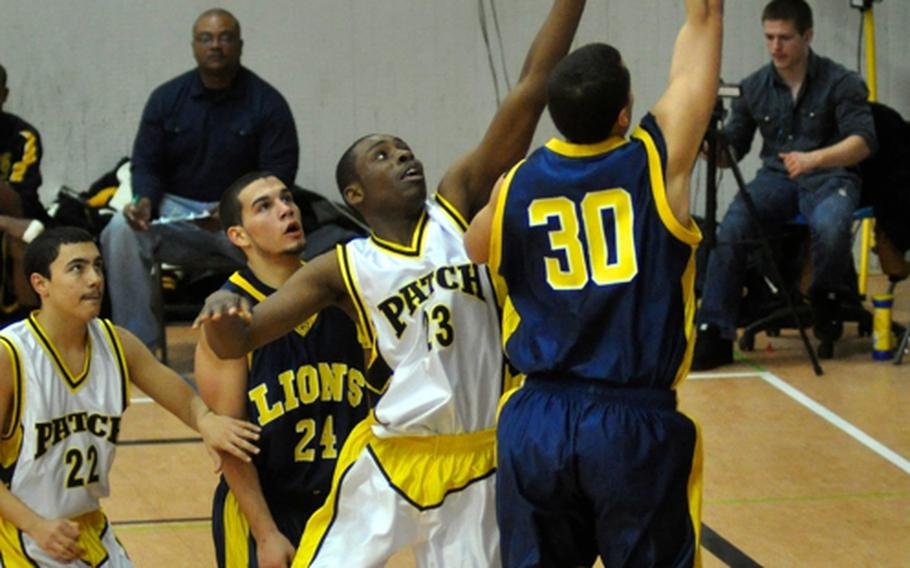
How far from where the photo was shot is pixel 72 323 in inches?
184

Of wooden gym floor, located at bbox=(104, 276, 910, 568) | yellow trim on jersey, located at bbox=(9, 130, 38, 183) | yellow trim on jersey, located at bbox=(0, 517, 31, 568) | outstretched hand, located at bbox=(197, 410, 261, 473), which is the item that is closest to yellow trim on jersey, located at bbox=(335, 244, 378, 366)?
outstretched hand, located at bbox=(197, 410, 261, 473)

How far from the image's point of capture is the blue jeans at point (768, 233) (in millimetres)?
8555

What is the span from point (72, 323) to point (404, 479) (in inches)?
45.5

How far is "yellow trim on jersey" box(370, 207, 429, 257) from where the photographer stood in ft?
13.9

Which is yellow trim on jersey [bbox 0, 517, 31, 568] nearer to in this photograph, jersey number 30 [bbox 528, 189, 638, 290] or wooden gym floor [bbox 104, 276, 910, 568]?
wooden gym floor [bbox 104, 276, 910, 568]

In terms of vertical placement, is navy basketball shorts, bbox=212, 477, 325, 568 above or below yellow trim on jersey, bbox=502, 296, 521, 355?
below

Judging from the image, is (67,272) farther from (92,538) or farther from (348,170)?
(348,170)

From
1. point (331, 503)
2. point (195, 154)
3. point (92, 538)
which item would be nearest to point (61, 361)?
point (92, 538)

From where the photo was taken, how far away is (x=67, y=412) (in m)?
4.53

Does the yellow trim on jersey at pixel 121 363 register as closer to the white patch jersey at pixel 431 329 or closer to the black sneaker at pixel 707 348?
the white patch jersey at pixel 431 329

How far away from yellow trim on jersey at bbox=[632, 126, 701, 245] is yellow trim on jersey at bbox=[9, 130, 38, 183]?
6.18 meters

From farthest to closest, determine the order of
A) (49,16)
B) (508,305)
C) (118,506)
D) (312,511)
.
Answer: (49,16), (118,506), (312,511), (508,305)

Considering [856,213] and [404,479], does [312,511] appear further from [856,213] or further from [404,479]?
[856,213]

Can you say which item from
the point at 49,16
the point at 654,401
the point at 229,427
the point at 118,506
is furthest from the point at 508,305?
the point at 49,16
